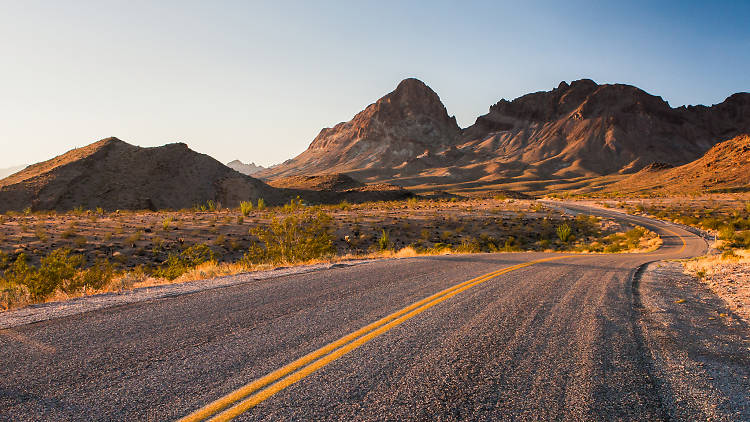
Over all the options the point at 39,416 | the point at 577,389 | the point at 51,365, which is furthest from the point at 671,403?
the point at 51,365

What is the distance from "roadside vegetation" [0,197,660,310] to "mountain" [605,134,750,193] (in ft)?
213

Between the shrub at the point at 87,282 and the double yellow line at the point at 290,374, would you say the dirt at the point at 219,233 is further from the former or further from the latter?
the double yellow line at the point at 290,374

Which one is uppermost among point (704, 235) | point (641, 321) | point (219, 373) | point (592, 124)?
point (592, 124)

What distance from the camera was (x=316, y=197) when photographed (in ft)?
226

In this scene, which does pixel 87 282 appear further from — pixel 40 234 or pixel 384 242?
pixel 384 242

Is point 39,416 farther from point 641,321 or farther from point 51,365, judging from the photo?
point 641,321

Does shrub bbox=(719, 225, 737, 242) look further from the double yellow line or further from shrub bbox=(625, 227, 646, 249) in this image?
the double yellow line

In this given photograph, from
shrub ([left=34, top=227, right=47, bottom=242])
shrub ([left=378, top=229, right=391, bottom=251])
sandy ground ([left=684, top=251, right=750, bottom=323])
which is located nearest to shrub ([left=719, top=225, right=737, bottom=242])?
sandy ground ([left=684, top=251, right=750, bottom=323])

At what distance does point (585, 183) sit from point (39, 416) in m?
150

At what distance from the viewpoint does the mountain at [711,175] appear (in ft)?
271

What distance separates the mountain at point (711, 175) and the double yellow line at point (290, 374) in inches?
3694

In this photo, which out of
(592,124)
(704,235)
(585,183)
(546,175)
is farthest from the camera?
(592,124)

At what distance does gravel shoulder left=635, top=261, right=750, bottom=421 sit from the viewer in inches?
129

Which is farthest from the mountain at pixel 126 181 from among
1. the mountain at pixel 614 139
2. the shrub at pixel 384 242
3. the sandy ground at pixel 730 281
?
the mountain at pixel 614 139
